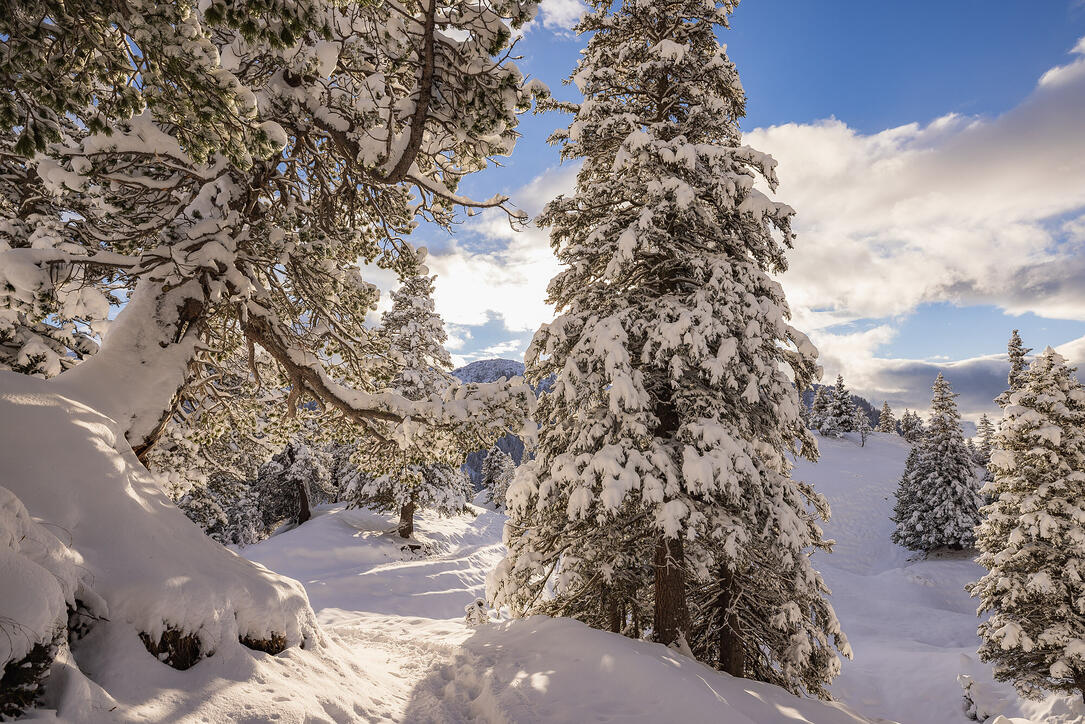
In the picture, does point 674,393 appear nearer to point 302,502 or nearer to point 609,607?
point 609,607

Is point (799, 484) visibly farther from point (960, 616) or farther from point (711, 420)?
point (960, 616)


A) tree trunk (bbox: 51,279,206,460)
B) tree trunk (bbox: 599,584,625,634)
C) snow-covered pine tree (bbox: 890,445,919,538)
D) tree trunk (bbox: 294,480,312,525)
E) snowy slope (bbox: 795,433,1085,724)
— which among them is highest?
tree trunk (bbox: 51,279,206,460)

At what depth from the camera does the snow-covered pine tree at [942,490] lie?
31.9 m

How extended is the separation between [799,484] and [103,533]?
29.7 feet

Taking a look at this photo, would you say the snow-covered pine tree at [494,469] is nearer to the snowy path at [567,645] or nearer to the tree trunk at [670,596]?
the snowy path at [567,645]

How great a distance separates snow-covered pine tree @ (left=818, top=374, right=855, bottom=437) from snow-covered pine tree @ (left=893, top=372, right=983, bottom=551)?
29.0m

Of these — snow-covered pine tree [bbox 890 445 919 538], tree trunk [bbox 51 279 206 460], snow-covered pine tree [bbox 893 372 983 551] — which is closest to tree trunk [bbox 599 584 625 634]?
tree trunk [bbox 51 279 206 460]

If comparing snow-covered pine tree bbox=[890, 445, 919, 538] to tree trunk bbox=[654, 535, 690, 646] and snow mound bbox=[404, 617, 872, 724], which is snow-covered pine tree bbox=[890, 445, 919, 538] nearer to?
tree trunk bbox=[654, 535, 690, 646]

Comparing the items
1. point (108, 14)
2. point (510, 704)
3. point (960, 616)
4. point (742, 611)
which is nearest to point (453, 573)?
point (742, 611)

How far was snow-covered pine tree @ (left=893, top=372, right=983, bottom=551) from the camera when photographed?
3194cm

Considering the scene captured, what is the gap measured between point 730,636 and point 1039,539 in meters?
13.6

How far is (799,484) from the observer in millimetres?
8156

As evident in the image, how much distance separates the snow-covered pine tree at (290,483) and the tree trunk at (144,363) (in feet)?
71.1

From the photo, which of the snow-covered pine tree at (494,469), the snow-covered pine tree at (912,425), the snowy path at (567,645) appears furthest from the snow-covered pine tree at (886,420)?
the snow-covered pine tree at (494,469)
